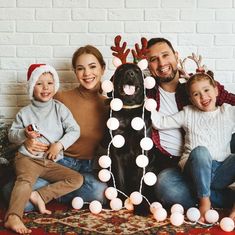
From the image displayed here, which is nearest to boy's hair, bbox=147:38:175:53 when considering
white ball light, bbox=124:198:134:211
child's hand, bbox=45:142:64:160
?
child's hand, bbox=45:142:64:160

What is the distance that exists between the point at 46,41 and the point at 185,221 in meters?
1.57

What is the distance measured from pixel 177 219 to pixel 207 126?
603 mm

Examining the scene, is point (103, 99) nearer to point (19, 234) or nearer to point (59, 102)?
point (59, 102)

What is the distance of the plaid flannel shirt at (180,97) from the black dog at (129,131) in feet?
0.50

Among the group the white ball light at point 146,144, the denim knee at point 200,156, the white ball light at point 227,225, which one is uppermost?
the white ball light at point 146,144

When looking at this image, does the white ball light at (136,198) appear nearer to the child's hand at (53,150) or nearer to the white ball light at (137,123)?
the white ball light at (137,123)

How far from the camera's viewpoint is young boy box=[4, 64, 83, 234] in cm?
254

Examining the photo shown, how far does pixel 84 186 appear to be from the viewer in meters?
2.67

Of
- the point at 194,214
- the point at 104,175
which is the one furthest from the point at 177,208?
the point at 104,175

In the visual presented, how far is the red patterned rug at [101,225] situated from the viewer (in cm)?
225

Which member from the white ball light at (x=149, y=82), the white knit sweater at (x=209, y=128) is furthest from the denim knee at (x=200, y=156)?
the white ball light at (x=149, y=82)

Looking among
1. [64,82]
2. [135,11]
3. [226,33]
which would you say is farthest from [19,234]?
[226,33]

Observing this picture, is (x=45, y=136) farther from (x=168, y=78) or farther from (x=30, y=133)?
(x=168, y=78)

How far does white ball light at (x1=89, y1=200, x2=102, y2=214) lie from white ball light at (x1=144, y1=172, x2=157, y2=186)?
0.30m
